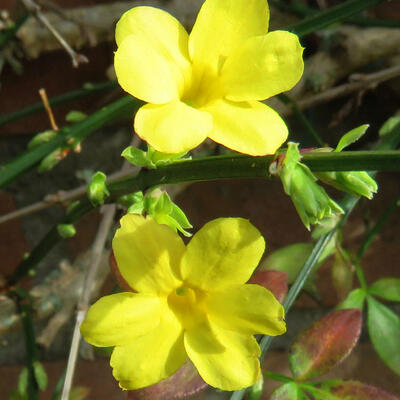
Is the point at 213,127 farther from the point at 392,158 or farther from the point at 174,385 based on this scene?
the point at 174,385

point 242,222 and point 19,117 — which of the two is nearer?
point 242,222

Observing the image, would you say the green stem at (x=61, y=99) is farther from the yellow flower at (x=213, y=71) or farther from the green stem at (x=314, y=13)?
the yellow flower at (x=213, y=71)

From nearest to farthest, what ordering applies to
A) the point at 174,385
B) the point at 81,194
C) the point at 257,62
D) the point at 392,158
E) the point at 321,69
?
the point at 392,158, the point at 257,62, the point at 174,385, the point at 81,194, the point at 321,69

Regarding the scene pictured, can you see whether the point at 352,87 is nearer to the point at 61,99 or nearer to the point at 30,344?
the point at 61,99

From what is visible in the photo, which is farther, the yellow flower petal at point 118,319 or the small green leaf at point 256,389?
the small green leaf at point 256,389

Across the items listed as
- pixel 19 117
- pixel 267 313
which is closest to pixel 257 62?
pixel 267 313

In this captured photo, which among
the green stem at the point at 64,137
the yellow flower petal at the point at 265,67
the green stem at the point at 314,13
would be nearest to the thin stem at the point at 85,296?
the green stem at the point at 64,137

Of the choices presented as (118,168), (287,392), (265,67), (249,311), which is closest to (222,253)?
(249,311)
